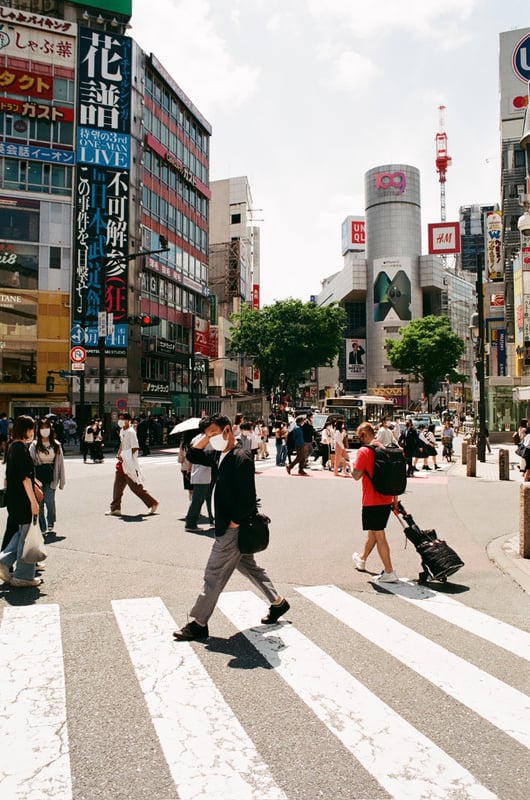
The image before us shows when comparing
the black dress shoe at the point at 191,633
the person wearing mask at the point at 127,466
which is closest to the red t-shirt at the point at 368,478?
the black dress shoe at the point at 191,633

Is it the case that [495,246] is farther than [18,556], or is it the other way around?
[495,246]

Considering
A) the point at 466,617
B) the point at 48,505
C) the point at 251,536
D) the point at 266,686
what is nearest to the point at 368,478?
the point at 466,617

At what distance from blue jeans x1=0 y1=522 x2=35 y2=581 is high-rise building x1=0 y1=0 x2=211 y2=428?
29.8 meters

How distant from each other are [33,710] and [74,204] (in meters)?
40.5

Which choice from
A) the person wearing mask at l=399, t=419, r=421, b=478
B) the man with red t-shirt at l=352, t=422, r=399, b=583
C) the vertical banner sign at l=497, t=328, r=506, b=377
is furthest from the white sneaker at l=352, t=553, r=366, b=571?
the vertical banner sign at l=497, t=328, r=506, b=377

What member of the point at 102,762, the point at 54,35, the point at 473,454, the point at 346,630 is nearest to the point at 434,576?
the point at 346,630

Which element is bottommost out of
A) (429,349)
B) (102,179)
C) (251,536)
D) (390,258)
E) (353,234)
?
(251,536)

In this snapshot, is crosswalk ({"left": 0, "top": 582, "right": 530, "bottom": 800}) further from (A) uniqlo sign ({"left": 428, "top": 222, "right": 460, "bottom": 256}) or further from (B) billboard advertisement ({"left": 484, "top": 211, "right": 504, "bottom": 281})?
(A) uniqlo sign ({"left": 428, "top": 222, "right": 460, "bottom": 256})

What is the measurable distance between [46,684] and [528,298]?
3872cm

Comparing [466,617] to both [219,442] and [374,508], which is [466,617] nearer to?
[374,508]

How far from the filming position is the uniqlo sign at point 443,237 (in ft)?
388

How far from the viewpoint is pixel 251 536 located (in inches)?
215

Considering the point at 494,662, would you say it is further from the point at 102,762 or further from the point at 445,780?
the point at 102,762

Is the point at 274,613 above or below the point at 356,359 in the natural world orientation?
below
